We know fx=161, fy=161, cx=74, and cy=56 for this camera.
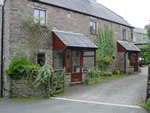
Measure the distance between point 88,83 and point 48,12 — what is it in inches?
236

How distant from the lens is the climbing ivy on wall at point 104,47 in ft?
51.7

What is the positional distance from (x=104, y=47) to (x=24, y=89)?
32.7 ft

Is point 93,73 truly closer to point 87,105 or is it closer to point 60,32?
point 60,32

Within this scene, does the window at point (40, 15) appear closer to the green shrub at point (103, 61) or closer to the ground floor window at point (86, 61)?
the ground floor window at point (86, 61)

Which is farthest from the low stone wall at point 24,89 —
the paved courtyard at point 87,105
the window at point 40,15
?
the window at point 40,15

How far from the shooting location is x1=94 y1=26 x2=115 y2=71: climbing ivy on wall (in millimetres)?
15755

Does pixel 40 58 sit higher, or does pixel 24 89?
pixel 40 58

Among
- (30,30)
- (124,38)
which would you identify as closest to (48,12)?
(30,30)

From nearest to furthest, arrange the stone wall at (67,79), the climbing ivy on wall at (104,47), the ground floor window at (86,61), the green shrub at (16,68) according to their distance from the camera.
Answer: the green shrub at (16,68) < the stone wall at (67,79) < the ground floor window at (86,61) < the climbing ivy on wall at (104,47)

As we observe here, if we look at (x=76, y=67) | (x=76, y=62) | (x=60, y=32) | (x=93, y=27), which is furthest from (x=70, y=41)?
(x=93, y=27)

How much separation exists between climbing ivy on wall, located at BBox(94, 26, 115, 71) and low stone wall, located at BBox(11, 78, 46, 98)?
825 cm

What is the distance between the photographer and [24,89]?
898cm

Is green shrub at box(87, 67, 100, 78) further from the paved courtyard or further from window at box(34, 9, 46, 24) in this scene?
window at box(34, 9, 46, 24)

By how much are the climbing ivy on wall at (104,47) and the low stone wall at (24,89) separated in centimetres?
825
